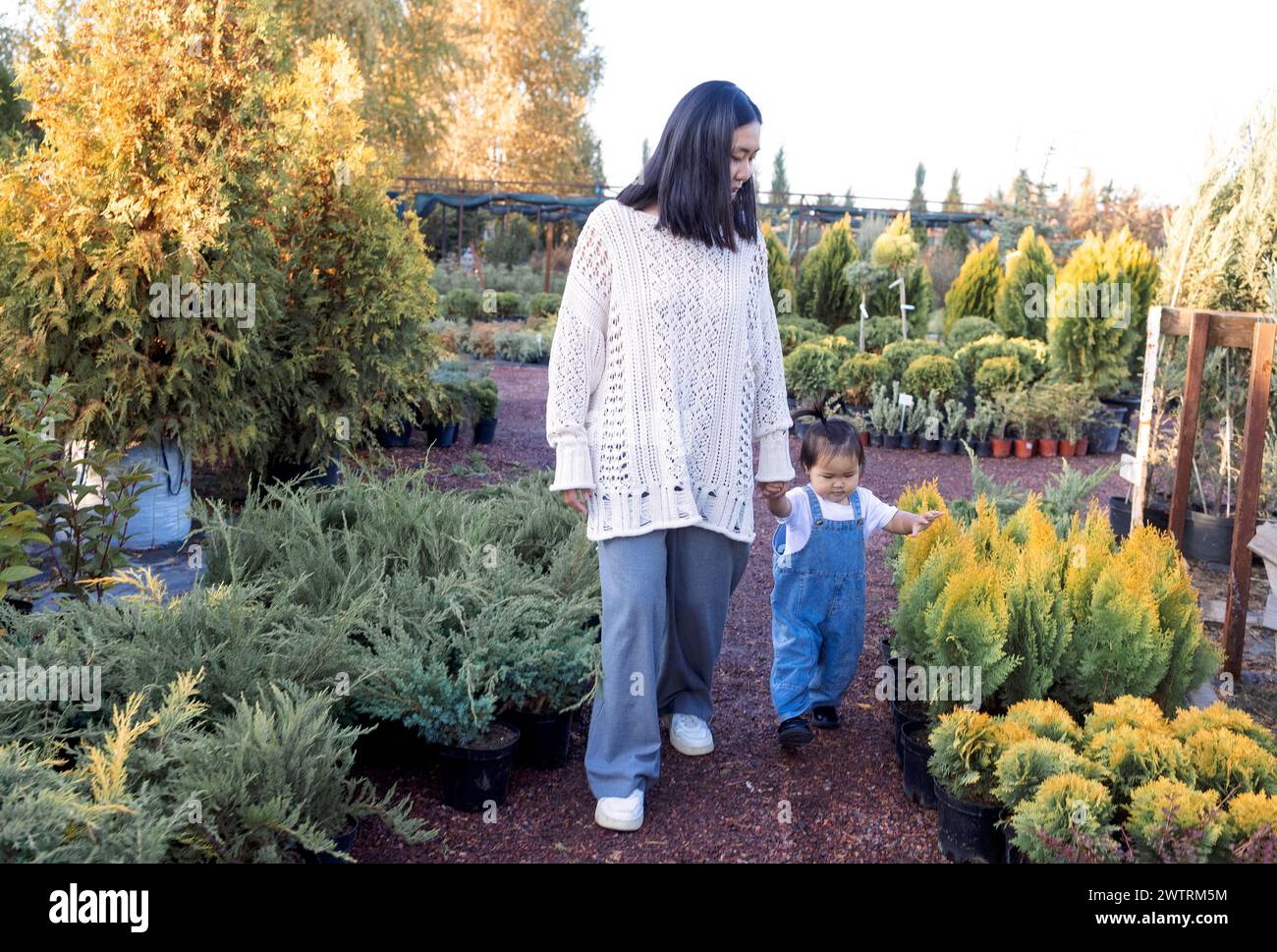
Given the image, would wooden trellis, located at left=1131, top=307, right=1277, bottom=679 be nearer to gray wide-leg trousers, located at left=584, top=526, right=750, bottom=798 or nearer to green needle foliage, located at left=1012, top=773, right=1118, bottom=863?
green needle foliage, located at left=1012, top=773, right=1118, bottom=863

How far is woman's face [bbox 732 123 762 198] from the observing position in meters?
2.75

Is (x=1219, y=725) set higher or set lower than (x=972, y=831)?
higher

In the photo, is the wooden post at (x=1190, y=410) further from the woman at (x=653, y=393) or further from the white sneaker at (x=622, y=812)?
the white sneaker at (x=622, y=812)

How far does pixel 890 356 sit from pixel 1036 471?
229 centimetres

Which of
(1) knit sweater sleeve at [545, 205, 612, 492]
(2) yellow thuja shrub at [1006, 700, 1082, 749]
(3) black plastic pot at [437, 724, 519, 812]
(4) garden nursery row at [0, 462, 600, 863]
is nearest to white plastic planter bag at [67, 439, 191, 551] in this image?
(4) garden nursery row at [0, 462, 600, 863]

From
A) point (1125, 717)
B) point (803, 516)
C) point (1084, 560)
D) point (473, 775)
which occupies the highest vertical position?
point (803, 516)

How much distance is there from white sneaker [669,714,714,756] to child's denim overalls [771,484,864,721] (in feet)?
0.85

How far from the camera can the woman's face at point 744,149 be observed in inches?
108

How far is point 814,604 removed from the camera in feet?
11.2

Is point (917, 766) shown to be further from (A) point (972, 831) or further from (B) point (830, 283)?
(B) point (830, 283)

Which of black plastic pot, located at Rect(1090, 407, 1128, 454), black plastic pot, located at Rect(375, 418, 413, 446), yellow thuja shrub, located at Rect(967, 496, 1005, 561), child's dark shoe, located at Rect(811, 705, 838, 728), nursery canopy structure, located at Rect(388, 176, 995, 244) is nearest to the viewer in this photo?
child's dark shoe, located at Rect(811, 705, 838, 728)

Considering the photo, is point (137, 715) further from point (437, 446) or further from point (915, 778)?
point (437, 446)

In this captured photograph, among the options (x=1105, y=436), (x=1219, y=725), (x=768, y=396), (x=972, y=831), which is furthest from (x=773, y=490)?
(x=1105, y=436)

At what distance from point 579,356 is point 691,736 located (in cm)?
132
